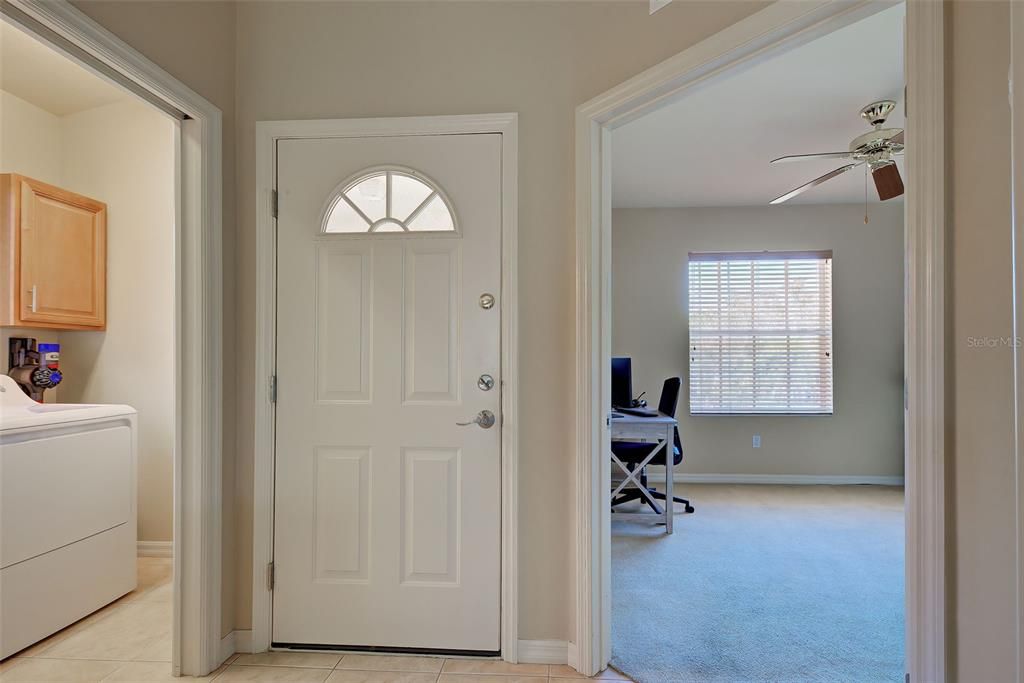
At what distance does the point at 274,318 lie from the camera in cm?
213

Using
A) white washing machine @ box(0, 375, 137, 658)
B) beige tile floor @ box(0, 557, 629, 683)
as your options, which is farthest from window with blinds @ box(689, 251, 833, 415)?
white washing machine @ box(0, 375, 137, 658)

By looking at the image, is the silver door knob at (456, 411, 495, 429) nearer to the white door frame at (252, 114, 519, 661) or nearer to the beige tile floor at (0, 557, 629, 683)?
the white door frame at (252, 114, 519, 661)

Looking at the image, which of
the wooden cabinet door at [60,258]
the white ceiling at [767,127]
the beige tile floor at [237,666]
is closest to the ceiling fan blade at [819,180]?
the white ceiling at [767,127]

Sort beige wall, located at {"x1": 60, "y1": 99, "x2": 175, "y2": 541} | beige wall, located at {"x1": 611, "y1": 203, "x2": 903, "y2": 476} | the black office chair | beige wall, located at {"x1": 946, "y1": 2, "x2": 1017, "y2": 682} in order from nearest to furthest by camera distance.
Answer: beige wall, located at {"x1": 946, "y1": 2, "x2": 1017, "y2": 682}, beige wall, located at {"x1": 60, "y1": 99, "x2": 175, "y2": 541}, the black office chair, beige wall, located at {"x1": 611, "y1": 203, "x2": 903, "y2": 476}

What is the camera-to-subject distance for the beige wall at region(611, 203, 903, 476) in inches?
197

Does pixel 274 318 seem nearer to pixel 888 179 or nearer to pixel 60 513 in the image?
pixel 60 513

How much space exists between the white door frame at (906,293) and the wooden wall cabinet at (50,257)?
2.78 meters

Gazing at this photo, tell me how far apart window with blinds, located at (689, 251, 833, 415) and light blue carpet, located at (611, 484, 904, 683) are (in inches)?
42.6

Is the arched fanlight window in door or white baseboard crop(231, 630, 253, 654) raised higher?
the arched fanlight window in door

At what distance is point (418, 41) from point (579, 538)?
2038 millimetres

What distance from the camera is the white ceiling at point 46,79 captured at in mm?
2441

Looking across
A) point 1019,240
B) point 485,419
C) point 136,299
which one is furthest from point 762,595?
point 136,299

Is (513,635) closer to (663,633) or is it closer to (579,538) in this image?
(579,538)

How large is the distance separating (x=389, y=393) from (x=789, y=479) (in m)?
4.50
